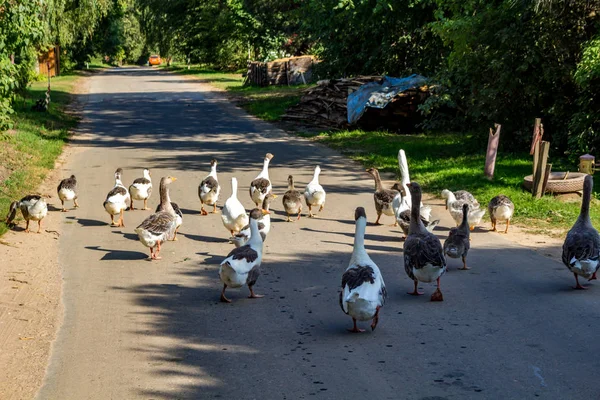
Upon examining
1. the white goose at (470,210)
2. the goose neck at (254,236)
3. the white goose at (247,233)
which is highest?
the goose neck at (254,236)

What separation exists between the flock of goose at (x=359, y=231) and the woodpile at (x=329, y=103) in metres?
13.1

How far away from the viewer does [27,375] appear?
7.83 m

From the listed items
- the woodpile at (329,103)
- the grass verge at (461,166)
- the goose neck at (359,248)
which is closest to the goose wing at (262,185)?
the grass verge at (461,166)

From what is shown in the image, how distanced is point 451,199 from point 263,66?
36796mm

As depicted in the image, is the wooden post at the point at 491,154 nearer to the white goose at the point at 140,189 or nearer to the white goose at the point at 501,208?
the white goose at the point at 501,208

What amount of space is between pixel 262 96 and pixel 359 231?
34.9 meters

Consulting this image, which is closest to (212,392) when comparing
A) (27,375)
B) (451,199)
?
(27,375)

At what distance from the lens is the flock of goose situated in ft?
28.4

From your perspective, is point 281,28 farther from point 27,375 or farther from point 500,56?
point 27,375

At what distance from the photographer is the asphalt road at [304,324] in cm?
736

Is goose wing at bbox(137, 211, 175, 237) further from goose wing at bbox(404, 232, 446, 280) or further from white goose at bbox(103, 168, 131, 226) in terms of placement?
goose wing at bbox(404, 232, 446, 280)

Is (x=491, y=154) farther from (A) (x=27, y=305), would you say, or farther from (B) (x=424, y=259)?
(A) (x=27, y=305)

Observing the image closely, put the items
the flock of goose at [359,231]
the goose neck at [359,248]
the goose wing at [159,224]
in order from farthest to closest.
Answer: the goose wing at [159,224], the goose neck at [359,248], the flock of goose at [359,231]

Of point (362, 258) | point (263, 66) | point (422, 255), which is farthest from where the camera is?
point (263, 66)
